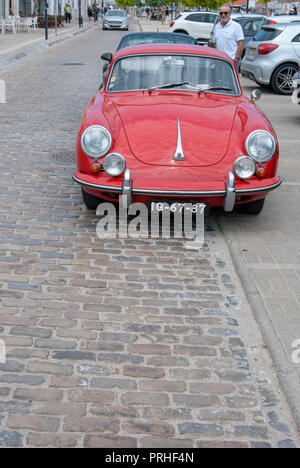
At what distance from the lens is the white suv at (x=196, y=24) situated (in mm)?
29297

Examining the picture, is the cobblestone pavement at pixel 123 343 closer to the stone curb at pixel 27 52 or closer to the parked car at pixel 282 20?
the parked car at pixel 282 20

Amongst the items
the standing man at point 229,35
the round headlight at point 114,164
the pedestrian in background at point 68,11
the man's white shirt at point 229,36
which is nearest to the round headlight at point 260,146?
the round headlight at point 114,164

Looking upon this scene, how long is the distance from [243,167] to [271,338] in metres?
2.12

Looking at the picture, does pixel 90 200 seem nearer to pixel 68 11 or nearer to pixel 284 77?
pixel 284 77

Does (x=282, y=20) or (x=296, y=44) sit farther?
(x=282, y=20)

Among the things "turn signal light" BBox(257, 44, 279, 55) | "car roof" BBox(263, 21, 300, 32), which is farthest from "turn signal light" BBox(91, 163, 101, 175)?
"car roof" BBox(263, 21, 300, 32)

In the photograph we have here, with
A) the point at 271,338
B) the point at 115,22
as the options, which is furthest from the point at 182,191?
the point at 115,22

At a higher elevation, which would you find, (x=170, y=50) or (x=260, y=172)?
(x=170, y=50)

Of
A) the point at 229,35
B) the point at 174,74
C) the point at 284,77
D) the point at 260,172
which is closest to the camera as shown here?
the point at 260,172

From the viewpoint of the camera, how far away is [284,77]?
618 inches

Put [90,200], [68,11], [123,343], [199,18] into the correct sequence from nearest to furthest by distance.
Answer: [123,343]
[90,200]
[199,18]
[68,11]

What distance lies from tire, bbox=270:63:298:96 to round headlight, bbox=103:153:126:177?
11.0 m

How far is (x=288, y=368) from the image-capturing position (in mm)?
3707

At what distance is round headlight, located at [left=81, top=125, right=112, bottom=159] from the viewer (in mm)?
5789
